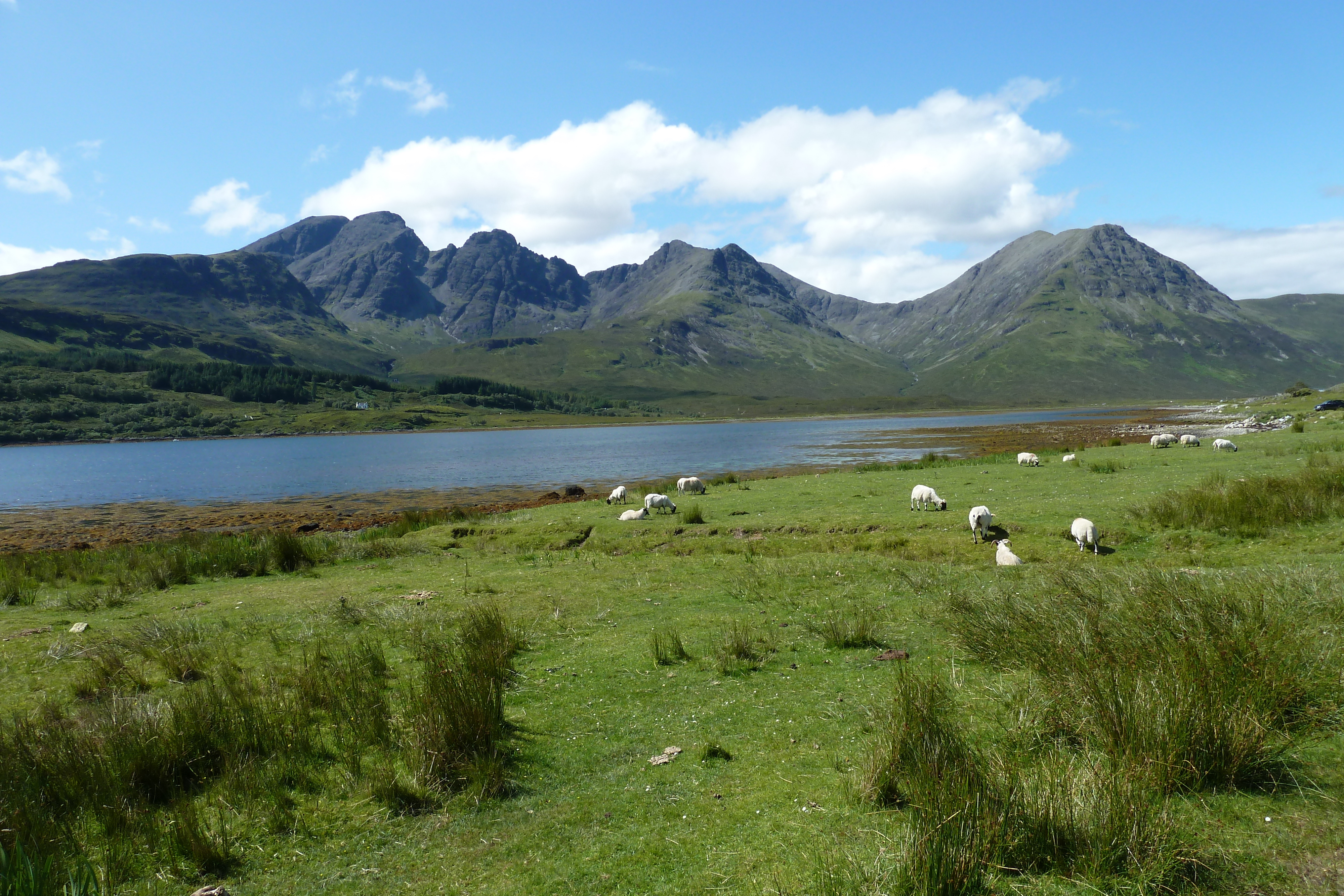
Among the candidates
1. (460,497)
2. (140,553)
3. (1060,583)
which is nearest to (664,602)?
(1060,583)

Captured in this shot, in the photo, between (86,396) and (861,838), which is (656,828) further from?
(86,396)

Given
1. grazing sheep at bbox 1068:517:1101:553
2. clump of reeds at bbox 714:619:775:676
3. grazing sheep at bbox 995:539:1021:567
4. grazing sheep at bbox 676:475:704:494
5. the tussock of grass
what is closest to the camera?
clump of reeds at bbox 714:619:775:676

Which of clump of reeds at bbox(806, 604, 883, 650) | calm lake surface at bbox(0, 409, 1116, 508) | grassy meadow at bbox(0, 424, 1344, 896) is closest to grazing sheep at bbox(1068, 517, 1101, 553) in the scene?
grassy meadow at bbox(0, 424, 1344, 896)

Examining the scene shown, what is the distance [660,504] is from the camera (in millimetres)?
29438

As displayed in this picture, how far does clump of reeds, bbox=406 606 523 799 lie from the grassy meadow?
4 cm

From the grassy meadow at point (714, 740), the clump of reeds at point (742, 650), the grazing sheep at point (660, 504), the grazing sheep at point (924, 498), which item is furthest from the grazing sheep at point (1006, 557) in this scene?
the grazing sheep at point (660, 504)

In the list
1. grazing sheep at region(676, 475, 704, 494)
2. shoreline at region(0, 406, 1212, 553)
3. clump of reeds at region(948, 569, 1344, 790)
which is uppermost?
clump of reeds at region(948, 569, 1344, 790)

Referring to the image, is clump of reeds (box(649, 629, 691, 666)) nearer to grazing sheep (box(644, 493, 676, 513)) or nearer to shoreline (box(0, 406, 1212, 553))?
grazing sheep (box(644, 493, 676, 513))

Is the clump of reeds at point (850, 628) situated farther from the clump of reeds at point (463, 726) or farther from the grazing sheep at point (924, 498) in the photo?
the grazing sheep at point (924, 498)

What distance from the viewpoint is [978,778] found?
4.87m

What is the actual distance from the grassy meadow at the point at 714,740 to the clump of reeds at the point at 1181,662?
45 mm

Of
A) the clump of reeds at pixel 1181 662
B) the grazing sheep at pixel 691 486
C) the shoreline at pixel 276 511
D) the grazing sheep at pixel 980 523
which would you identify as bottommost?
the shoreline at pixel 276 511

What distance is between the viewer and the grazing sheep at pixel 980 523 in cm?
1945

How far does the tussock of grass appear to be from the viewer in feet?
53.8
